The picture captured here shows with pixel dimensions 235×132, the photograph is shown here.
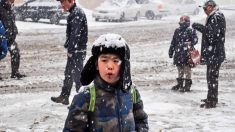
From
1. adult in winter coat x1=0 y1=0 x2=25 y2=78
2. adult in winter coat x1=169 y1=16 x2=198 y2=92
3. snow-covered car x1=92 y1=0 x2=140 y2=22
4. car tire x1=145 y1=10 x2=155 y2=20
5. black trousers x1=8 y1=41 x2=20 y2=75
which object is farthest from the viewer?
car tire x1=145 y1=10 x2=155 y2=20

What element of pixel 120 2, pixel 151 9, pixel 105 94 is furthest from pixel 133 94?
pixel 151 9

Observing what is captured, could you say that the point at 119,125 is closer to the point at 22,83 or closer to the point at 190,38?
the point at 190,38

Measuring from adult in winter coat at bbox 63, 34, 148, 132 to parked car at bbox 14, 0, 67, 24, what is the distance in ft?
69.9

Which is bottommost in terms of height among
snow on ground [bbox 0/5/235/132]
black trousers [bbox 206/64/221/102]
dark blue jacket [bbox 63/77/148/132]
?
snow on ground [bbox 0/5/235/132]

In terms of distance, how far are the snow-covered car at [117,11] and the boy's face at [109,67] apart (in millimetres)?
24277

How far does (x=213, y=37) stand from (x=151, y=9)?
920 inches

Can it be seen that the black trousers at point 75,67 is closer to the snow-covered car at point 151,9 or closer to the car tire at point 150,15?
the snow-covered car at point 151,9

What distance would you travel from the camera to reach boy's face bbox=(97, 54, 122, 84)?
297 centimetres

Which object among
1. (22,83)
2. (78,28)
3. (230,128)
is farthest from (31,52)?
(230,128)

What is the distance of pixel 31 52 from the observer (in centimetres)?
1468

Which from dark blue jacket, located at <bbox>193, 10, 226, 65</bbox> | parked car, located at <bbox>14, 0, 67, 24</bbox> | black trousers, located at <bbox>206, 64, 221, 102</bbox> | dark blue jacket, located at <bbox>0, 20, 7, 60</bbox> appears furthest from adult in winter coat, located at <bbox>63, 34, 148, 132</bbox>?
parked car, located at <bbox>14, 0, 67, 24</bbox>

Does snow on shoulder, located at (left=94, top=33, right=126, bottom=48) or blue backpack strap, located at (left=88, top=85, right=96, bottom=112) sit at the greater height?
snow on shoulder, located at (left=94, top=33, right=126, bottom=48)

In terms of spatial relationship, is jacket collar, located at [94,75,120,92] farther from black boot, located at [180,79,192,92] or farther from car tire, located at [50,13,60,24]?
car tire, located at [50,13,60,24]

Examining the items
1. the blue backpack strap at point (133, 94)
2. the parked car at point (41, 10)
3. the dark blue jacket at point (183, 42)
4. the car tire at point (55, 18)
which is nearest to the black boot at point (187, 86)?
the dark blue jacket at point (183, 42)
